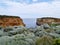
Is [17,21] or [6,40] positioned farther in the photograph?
[17,21]

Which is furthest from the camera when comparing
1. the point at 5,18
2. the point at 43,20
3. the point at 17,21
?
the point at 43,20

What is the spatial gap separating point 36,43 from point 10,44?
1.11 metres

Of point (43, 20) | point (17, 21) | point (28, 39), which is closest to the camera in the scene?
point (28, 39)

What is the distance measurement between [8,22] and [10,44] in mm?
46310

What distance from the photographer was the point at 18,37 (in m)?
8.83

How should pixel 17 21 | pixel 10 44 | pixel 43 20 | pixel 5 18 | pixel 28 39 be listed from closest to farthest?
pixel 10 44 → pixel 28 39 → pixel 5 18 → pixel 17 21 → pixel 43 20

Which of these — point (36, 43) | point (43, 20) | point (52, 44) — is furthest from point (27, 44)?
point (43, 20)

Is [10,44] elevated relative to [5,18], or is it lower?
elevated

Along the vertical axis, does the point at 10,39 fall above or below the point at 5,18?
above

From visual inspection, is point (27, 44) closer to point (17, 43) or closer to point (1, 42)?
point (17, 43)

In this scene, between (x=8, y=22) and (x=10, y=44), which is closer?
(x=10, y=44)

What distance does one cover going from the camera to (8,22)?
54.2 m

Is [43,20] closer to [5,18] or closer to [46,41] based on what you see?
[5,18]

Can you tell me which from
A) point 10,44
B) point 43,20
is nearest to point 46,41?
point 10,44
